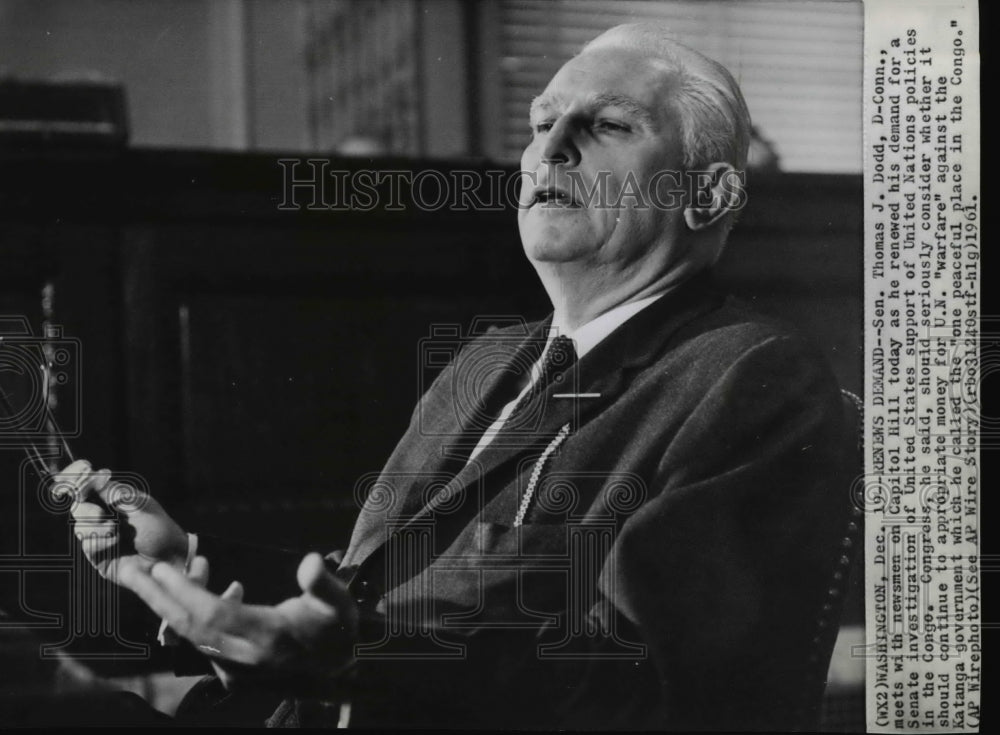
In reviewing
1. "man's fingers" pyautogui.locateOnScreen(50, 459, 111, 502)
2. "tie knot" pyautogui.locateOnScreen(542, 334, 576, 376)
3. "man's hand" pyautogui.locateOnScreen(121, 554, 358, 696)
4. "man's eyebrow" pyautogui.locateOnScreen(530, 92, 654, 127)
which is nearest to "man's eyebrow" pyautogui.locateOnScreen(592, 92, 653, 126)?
"man's eyebrow" pyautogui.locateOnScreen(530, 92, 654, 127)

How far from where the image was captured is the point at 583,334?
4.09 ft

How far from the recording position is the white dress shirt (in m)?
1.23

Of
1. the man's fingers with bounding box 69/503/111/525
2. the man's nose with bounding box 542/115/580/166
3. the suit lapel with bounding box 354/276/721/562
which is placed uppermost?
the man's nose with bounding box 542/115/580/166

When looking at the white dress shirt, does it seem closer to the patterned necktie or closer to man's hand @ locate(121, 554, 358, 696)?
the patterned necktie

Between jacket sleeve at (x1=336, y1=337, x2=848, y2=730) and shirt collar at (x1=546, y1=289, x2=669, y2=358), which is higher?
shirt collar at (x1=546, y1=289, x2=669, y2=358)

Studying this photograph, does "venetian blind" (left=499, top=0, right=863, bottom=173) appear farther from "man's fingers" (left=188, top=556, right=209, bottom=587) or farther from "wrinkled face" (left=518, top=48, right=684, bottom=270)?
"man's fingers" (left=188, top=556, right=209, bottom=587)

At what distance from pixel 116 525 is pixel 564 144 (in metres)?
0.71

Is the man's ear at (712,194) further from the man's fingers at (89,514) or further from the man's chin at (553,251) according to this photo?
the man's fingers at (89,514)

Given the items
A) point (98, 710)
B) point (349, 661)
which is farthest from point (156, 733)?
point (349, 661)

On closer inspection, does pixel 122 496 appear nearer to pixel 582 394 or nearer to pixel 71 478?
pixel 71 478

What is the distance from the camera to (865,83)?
4.24ft

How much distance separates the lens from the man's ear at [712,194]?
4.07 ft

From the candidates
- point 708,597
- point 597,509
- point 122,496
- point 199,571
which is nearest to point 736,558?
point 708,597

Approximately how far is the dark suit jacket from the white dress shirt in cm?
1
